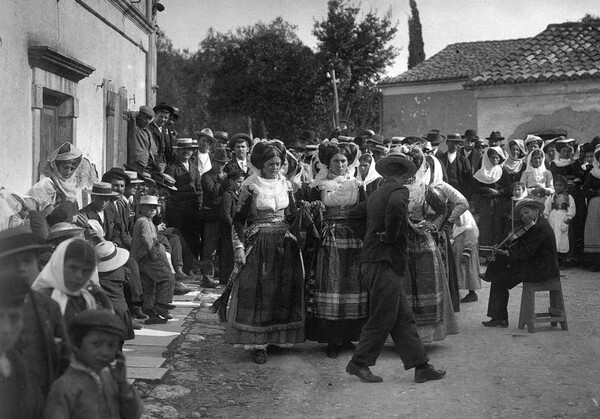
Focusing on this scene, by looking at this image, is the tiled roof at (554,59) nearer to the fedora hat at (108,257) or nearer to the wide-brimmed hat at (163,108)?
the wide-brimmed hat at (163,108)

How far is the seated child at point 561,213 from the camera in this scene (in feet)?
41.9

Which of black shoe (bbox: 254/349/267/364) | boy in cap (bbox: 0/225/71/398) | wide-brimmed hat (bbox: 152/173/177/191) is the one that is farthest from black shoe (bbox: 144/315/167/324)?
boy in cap (bbox: 0/225/71/398)

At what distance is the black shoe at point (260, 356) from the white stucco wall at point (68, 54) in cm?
324

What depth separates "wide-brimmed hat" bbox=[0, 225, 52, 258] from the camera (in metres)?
3.36

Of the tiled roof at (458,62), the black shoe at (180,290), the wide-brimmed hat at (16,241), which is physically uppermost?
the tiled roof at (458,62)

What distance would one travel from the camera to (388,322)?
6113 millimetres

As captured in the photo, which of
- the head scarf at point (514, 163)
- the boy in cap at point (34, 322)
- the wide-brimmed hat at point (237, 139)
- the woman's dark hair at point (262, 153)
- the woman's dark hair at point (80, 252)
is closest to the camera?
the boy in cap at point (34, 322)

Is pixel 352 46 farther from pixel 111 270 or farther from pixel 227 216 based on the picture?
pixel 111 270

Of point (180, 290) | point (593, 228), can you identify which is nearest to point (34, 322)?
point (180, 290)

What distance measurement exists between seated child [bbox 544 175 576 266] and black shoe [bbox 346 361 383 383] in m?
7.22

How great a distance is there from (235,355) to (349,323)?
98 centimetres

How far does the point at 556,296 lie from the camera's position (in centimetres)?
814

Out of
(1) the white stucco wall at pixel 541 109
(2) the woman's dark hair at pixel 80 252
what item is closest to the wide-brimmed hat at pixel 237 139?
(2) the woman's dark hair at pixel 80 252

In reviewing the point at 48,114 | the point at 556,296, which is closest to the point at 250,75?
the point at 48,114
